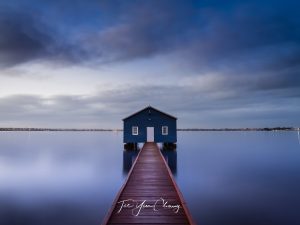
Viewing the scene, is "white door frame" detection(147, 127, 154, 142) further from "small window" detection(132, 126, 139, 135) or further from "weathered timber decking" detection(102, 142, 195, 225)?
"weathered timber decking" detection(102, 142, 195, 225)

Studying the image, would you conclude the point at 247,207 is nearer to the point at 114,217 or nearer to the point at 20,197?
the point at 114,217

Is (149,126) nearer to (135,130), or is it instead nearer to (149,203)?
(135,130)

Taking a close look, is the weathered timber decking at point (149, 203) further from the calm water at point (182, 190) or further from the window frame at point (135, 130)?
the window frame at point (135, 130)

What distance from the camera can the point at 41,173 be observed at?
25.1 metres

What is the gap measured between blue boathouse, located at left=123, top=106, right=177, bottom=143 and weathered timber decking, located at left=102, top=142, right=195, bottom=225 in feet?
65.2

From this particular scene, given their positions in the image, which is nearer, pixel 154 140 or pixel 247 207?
pixel 247 207

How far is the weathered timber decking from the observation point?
8047 millimetres

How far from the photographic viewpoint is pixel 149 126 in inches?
1372

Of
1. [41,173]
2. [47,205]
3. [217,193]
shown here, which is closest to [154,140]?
[41,173]

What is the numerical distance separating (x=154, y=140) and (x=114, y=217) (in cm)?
2700

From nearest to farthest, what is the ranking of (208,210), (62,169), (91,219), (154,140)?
(91,219) → (208,210) → (62,169) → (154,140)

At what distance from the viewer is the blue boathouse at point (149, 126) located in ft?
114

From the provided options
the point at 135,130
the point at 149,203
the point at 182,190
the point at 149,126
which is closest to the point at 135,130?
the point at 135,130

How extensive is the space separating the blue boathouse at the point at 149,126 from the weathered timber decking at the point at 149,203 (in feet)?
65.2
